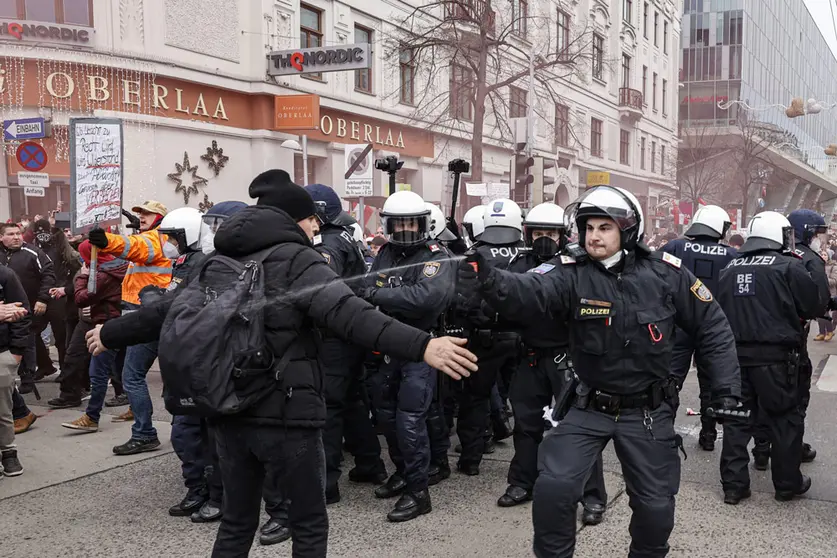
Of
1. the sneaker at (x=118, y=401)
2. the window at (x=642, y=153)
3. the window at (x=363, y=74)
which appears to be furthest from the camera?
the window at (x=642, y=153)

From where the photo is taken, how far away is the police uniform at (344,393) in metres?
4.93

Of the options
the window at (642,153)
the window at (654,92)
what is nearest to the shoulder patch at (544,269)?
the window at (642,153)

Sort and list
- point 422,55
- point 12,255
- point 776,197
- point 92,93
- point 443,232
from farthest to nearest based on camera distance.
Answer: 1. point 776,197
2. point 422,55
3. point 92,93
4. point 12,255
5. point 443,232

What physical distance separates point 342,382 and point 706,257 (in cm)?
313

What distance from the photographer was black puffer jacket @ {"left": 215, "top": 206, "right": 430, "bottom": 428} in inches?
114

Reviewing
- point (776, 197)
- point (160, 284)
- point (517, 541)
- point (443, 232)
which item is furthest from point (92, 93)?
point (776, 197)

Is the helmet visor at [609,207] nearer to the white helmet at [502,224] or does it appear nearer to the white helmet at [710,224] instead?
the white helmet at [502,224]

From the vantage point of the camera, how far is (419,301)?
461 cm

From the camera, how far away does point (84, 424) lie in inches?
265

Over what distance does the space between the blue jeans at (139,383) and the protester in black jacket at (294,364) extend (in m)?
2.84

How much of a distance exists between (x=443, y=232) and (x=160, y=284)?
2.32m

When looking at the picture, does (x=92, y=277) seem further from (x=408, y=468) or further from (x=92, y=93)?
(x=92, y=93)

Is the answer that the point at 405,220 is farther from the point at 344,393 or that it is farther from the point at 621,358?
the point at 621,358

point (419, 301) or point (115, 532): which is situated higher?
point (419, 301)
